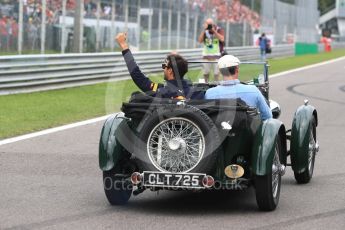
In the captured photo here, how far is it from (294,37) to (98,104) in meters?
41.1

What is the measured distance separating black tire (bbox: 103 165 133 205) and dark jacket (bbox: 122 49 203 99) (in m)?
0.77

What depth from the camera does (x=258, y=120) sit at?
6.83 metres

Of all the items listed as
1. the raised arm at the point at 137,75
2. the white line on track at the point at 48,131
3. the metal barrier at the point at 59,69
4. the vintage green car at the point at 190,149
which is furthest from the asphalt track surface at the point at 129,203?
the metal barrier at the point at 59,69

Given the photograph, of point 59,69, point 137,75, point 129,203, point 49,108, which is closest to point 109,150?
point 129,203

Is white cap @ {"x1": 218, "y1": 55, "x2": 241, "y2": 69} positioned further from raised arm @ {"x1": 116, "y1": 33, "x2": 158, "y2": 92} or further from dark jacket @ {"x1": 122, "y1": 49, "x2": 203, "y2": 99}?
raised arm @ {"x1": 116, "y1": 33, "x2": 158, "y2": 92}

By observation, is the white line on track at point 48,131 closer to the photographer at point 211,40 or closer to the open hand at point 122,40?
the open hand at point 122,40

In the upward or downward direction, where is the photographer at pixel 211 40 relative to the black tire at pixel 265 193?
upward

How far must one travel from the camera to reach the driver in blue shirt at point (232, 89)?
7.03m

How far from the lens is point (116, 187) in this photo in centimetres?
680

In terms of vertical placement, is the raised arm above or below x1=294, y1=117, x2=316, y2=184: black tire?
above

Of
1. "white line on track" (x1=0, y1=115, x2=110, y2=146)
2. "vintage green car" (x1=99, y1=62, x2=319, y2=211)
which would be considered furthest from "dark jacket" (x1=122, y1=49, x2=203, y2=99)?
"white line on track" (x1=0, y1=115, x2=110, y2=146)

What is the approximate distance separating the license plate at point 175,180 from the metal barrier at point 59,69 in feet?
27.9

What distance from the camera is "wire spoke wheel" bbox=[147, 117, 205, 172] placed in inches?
254

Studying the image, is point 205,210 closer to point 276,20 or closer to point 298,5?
point 276,20
